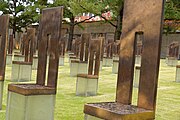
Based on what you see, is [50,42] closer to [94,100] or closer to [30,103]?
[30,103]

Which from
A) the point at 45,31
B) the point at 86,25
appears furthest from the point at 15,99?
the point at 86,25

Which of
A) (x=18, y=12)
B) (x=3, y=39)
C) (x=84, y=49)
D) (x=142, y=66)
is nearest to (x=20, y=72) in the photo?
(x=84, y=49)

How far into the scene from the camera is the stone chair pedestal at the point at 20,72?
7184 mm

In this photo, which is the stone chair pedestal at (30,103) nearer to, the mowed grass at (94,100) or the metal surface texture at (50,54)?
the metal surface texture at (50,54)

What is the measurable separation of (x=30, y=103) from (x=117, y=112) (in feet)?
3.99

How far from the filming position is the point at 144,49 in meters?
2.79

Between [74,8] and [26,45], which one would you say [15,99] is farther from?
[74,8]

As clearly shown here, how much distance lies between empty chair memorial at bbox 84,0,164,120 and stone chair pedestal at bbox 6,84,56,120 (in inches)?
32.6

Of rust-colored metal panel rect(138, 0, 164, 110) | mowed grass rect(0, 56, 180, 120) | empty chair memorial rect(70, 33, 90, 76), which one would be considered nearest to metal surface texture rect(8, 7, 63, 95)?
mowed grass rect(0, 56, 180, 120)

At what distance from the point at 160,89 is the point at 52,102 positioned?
3.56 m

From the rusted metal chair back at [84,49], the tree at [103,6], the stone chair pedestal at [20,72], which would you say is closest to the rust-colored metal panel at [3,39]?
the stone chair pedestal at [20,72]

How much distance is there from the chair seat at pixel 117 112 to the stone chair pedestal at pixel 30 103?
0.84m

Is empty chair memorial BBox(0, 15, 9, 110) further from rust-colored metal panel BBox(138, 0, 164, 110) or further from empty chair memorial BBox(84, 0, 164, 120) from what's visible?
rust-colored metal panel BBox(138, 0, 164, 110)

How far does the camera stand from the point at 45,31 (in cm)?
400
